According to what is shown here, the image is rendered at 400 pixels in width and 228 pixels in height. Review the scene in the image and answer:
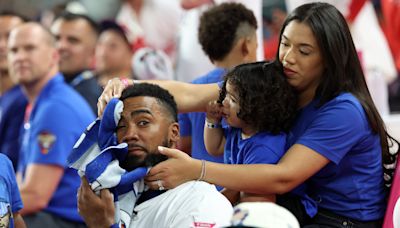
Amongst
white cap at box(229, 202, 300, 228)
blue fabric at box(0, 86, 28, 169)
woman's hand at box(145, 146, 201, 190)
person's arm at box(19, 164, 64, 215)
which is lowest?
person's arm at box(19, 164, 64, 215)

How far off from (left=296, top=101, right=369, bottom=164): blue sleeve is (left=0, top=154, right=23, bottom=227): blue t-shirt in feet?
3.16

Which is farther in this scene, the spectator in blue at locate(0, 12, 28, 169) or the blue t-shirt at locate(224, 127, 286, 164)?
the spectator in blue at locate(0, 12, 28, 169)

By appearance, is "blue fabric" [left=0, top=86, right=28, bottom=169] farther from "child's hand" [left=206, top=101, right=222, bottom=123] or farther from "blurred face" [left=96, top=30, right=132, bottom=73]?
"child's hand" [left=206, top=101, right=222, bottom=123]

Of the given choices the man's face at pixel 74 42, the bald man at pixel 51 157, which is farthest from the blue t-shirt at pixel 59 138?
the man's face at pixel 74 42

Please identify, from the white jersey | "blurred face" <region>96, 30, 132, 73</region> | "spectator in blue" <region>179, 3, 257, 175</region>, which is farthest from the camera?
"blurred face" <region>96, 30, 132, 73</region>

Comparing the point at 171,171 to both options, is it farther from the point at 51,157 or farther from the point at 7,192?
the point at 51,157

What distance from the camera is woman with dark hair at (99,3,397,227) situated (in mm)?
2889

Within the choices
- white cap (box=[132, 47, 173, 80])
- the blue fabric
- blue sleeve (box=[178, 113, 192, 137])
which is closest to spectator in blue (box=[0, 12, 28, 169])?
the blue fabric

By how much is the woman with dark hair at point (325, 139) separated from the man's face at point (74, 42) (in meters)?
3.06

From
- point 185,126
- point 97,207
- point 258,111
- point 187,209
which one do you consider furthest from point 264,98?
point 185,126

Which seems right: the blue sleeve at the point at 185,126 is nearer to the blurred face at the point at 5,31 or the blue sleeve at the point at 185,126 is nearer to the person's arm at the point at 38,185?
the person's arm at the point at 38,185

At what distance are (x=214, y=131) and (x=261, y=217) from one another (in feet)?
4.18

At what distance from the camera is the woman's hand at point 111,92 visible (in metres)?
2.92

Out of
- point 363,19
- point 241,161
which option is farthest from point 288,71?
point 363,19
